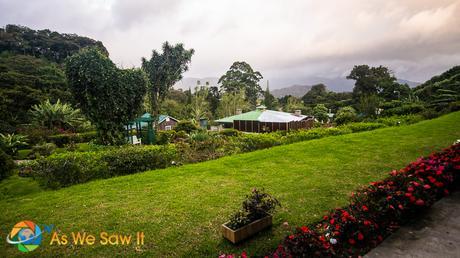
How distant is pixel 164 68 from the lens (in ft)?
70.4

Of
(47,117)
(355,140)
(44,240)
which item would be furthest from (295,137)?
(47,117)

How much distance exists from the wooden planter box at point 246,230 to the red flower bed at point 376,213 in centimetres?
61

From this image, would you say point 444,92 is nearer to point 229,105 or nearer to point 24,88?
point 229,105

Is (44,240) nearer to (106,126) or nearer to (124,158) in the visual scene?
(124,158)

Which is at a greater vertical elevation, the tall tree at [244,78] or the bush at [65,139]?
the tall tree at [244,78]

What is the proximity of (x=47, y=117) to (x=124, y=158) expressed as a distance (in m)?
16.1

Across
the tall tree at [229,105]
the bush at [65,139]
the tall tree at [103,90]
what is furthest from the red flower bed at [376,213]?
the tall tree at [229,105]

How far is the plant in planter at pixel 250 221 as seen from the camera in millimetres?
3162

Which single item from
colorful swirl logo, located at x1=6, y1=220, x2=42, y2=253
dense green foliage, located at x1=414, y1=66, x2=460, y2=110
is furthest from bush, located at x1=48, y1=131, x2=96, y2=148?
dense green foliage, located at x1=414, y1=66, x2=460, y2=110

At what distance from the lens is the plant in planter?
3.16 meters

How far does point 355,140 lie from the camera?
980cm

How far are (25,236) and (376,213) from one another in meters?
5.68

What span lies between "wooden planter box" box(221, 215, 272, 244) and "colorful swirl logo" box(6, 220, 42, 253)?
2913 millimetres

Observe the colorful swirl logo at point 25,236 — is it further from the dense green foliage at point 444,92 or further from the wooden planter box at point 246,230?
the dense green foliage at point 444,92
